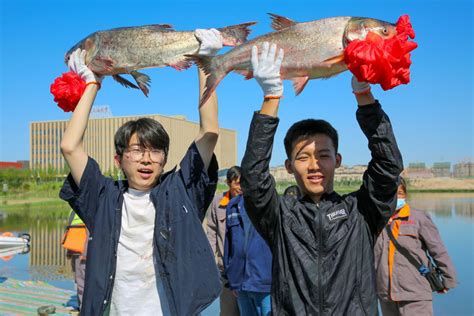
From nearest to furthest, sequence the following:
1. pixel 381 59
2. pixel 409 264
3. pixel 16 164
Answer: pixel 381 59
pixel 409 264
pixel 16 164

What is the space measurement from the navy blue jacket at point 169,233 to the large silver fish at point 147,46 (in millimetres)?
541

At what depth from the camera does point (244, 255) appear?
5.36 m

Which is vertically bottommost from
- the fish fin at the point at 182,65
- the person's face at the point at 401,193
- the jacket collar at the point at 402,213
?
the jacket collar at the point at 402,213

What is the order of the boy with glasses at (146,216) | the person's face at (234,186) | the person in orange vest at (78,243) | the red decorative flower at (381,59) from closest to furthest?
the red decorative flower at (381,59), the boy with glasses at (146,216), the person in orange vest at (78,243), the person's face at (234,186)

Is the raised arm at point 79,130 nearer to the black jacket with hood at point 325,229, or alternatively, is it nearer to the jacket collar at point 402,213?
the black jacket with hood at point 325,229

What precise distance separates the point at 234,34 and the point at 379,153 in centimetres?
104

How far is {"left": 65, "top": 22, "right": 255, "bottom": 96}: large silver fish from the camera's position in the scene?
114 inches

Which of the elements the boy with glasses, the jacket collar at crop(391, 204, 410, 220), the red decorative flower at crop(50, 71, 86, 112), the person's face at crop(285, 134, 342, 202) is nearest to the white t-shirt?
the boy with glasses

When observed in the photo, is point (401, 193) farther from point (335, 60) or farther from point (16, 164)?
point (16, 164)

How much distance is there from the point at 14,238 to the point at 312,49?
32.0 ft

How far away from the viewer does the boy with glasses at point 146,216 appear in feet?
9.12

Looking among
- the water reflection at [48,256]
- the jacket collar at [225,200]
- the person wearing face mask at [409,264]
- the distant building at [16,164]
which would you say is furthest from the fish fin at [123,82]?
the distant building at [16,164]

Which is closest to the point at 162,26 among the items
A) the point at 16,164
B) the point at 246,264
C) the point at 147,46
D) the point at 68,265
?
the point at 147,46

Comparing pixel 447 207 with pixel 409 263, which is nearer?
pixel 409 263
